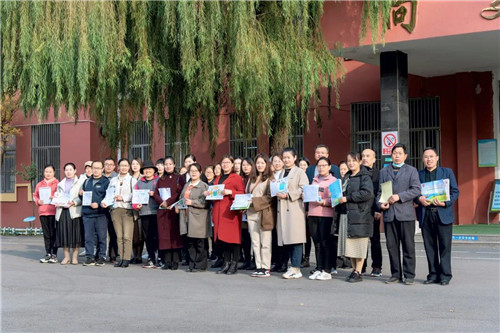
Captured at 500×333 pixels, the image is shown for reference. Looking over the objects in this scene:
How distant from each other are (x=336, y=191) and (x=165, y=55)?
6156 millimetres

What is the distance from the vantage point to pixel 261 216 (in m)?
10.3

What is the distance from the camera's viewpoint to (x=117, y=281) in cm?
989

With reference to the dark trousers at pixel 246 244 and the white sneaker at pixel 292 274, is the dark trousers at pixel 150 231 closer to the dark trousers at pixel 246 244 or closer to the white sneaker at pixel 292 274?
the dark trousers at pixel 246 244

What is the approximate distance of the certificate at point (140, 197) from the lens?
11680mm

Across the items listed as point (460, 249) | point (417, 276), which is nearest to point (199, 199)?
point (417, 276)

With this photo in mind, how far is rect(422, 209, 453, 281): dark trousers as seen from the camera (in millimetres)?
9016

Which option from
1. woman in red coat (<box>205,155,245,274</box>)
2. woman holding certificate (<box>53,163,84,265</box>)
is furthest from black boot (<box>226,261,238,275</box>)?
woman holding certificate (<box>53,163,84,265</box>)

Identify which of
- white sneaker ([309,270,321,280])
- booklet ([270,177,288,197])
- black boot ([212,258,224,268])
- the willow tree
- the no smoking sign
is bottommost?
black boot ([212,258,224,268])

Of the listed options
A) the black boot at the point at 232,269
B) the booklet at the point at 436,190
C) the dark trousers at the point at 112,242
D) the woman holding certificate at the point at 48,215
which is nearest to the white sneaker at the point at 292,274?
the black boot at the point at 232,269

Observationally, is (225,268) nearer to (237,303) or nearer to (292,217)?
(292,217)

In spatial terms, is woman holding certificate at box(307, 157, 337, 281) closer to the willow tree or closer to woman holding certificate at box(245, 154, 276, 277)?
woman holding certificate at box(245, 154, 276, 277)

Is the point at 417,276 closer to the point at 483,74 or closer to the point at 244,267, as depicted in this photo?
the point at 244,267

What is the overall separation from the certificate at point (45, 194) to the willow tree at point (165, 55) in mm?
1876

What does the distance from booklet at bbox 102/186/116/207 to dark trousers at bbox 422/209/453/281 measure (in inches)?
217
